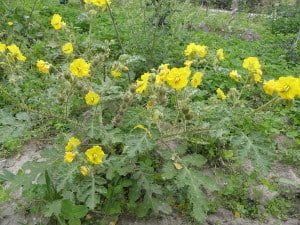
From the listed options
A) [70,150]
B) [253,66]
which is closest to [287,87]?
[253,66]

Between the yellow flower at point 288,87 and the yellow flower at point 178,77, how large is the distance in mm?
500

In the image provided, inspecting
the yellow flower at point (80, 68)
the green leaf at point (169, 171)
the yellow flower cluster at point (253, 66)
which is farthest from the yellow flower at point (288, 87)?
the yellow flower at point (80, 68)

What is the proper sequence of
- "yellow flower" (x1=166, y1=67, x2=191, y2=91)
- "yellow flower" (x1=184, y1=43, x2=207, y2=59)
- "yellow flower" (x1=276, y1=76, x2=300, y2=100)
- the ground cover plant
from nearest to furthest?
"yellow flower" (x1=276, y1=76, x2=300, y2=100), "yellow flower" (x1=166, y1=67, x2=191, y2=91), the ground cover plant, "yellow flower" (x1=184, y1=43, x2=207, y2=59)

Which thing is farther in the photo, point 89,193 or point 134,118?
point 134,118

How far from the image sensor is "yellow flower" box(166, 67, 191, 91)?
82.8 inches

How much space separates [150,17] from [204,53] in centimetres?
215

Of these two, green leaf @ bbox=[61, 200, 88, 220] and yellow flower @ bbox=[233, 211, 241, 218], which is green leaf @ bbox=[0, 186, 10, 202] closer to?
green leaf @ bbox=[61, 200, 88, 220]

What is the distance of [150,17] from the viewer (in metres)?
4.57

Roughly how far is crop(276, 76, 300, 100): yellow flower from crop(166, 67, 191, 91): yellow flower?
1.64 ft

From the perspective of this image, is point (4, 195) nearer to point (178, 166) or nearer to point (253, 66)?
point (178, 166)

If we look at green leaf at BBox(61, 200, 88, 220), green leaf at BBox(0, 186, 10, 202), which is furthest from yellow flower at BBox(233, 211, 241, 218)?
green leaf at BBox(0, 186, 10, 202)

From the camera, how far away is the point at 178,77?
6.94 ft

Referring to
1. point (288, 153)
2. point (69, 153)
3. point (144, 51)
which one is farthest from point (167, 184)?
point (144, 51)

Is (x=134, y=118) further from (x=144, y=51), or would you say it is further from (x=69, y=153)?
(x=144, y=51)
